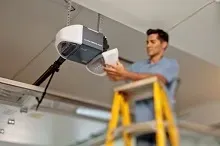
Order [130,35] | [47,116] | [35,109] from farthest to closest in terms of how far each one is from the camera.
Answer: [47,116], [35,109], [130,35]

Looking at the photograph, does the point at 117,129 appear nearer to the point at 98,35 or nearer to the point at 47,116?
the point at 98,35

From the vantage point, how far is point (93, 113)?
429 centimetres

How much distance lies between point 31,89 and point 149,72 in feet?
5.70

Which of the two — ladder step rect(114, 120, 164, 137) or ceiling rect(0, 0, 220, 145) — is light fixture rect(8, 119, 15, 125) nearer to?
ceiling rect(0, 0, 220, 145)

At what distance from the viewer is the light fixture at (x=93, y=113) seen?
13.4ft

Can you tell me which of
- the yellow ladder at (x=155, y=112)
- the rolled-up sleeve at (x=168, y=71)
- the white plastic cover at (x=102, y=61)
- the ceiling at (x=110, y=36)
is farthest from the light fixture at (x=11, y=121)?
the rolled-up sleeve at (x=168, y=71)

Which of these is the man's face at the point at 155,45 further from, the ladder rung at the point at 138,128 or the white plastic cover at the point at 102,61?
the ladder rung at the point at 138,128

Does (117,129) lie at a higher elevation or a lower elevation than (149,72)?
lower

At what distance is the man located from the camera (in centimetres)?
189

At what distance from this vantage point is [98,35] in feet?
8.06

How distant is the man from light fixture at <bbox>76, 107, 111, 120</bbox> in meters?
2.01

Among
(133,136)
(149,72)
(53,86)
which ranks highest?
(53,86)

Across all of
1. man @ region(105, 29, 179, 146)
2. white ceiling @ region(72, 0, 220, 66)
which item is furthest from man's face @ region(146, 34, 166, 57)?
white ceiling @ region(72, 0, 220, 66)

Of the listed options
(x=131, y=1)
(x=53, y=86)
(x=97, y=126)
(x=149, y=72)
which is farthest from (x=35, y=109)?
(x=149, y=72)
